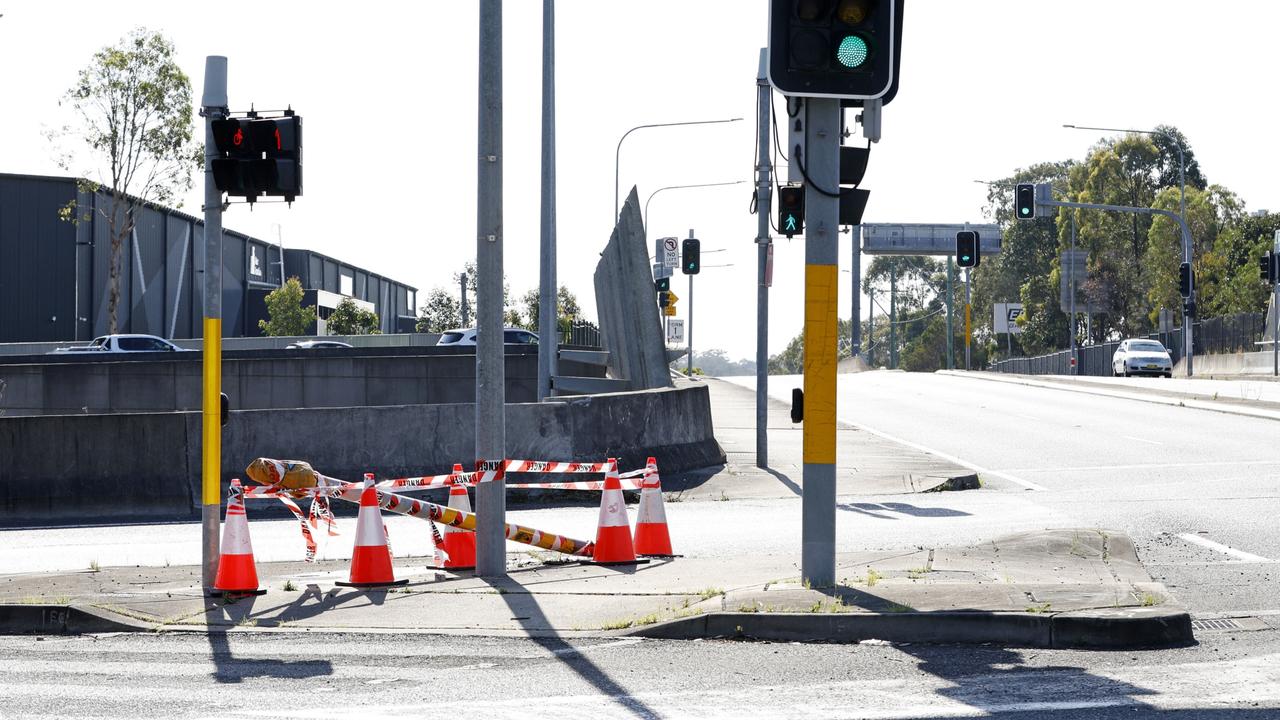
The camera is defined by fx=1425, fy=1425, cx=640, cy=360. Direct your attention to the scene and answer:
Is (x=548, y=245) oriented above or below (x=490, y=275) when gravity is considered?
above

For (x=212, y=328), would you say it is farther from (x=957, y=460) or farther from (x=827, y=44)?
(x=957, y=460)

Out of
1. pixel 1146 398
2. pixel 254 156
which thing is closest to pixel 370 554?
pixel 254 156

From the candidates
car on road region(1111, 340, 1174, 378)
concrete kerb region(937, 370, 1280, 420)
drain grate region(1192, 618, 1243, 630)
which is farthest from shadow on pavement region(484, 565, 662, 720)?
car on road region(1111, 340, 1174, 378)

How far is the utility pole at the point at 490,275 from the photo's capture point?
A: 10258mm

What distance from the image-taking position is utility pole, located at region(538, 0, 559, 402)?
21616mm

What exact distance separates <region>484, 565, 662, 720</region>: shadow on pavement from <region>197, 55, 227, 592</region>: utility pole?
1933 mm

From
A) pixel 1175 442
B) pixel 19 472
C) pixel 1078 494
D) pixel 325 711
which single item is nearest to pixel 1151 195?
pixel 1175 442

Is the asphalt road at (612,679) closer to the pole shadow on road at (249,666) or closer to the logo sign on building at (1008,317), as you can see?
the pole shadow on road at (249,666)

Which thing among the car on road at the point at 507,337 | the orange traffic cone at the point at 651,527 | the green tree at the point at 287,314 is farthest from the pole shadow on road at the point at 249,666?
the green tree at the point at 287,314

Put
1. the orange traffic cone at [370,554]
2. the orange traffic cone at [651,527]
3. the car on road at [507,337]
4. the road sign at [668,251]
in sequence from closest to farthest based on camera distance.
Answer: the orange traffic cone at [370,554] → the orange traffic cone at [651,527] → the car on road at [507,337] → the road sign at [668,251]

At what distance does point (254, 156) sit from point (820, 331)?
403cm

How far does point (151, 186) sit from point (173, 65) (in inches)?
186

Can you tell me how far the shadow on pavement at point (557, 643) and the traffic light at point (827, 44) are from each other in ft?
11.5

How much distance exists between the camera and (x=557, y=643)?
7.85 metres
